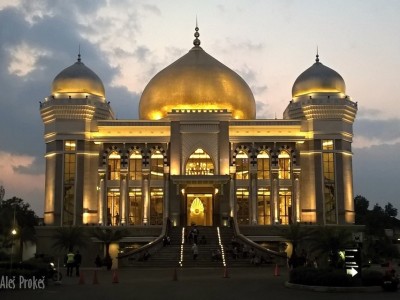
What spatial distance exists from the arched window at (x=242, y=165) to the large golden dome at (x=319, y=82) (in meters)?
7.84

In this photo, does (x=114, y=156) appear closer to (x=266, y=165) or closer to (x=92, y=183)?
(x=92, y=183)

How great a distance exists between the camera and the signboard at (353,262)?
23938 mm

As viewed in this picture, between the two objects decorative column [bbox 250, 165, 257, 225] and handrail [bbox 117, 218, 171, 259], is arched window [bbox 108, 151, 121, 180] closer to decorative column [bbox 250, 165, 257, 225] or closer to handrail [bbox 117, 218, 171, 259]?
handrail [bbox 117, 218, 171, 259]

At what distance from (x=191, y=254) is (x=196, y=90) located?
64.2 ft

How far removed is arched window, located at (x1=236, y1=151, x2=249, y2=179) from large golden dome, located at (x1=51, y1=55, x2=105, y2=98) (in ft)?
44.9

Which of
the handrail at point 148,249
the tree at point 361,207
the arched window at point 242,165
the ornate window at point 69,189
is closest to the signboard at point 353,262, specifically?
the handrail at point 148,249

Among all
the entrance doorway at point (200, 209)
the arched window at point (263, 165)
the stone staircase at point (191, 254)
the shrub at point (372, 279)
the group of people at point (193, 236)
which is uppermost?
Result: the arched window at point (263, 165)

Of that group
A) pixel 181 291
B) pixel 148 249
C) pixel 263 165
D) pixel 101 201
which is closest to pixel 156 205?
pixel 101 201

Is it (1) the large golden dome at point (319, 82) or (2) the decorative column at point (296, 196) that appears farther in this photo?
(1) the large golden dome at point (319, 82)

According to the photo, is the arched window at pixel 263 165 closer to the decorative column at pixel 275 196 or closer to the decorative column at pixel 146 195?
the decorative column at pixel 275 196

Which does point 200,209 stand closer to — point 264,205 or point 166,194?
point 166,194

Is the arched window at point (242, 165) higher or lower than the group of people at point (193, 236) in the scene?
higher

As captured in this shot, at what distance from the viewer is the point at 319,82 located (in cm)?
5578

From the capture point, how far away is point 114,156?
177 feet
